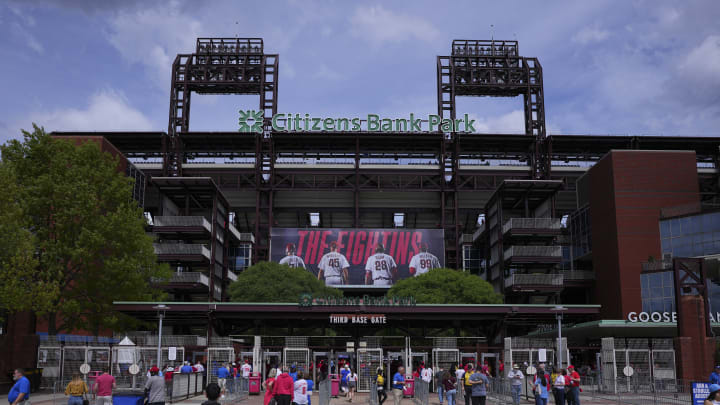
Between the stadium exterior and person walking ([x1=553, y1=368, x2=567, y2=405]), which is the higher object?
the stadium exterior

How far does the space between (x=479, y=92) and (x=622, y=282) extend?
44252 mm

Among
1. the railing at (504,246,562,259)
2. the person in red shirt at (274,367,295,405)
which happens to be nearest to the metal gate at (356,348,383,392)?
the person in red shirt at (274,367,295,405)

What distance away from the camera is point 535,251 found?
86.6 meters

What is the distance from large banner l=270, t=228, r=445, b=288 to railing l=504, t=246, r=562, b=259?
14.0 m

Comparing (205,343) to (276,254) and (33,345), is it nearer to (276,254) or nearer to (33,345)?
(33,345)

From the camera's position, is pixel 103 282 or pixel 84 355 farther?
pixel 103 282

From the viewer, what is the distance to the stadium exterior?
3103 inches

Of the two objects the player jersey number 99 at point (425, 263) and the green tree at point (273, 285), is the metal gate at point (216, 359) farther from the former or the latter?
the player jersey number 99 at point (425, 263)

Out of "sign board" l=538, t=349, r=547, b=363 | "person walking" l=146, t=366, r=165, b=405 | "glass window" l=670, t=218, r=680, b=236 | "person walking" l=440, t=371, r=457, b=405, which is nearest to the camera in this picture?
"person walking" l=146, t=366, r=165, b=405

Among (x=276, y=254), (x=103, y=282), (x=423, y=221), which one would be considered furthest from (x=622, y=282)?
(x=103, y=282)

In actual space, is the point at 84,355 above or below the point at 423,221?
below

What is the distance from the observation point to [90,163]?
4862 centimetres

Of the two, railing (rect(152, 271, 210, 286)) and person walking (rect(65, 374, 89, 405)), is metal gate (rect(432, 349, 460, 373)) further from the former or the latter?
railing (rect(152, 271, 210, 286))

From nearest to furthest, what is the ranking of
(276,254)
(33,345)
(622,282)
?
1. (33,345)
2. (622,282)
3. (276,254)
